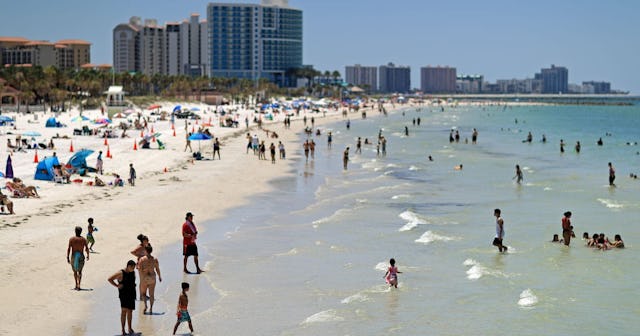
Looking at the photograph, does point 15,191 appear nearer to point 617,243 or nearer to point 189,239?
point 189,239

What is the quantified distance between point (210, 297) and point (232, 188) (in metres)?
17.2

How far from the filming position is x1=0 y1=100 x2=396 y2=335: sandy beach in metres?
15.0

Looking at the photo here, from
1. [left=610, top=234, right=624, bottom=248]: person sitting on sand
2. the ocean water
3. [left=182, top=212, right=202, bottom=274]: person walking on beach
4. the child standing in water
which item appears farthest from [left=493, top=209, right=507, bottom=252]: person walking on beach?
[left=182, top=212, right=202, bottom=274]: person walking on beach

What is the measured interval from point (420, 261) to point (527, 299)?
3859 mm

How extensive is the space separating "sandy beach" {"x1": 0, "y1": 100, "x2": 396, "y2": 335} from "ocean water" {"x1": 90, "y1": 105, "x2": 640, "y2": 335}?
1.65 metres

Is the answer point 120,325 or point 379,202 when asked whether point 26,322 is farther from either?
point 379,202

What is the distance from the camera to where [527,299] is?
1638cm

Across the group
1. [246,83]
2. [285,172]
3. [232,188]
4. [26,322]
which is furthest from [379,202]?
[246,83]

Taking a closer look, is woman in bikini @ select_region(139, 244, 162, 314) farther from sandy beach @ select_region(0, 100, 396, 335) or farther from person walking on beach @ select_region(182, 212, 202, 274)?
person walking on beach @ select_region(182, 212, 202, 274)

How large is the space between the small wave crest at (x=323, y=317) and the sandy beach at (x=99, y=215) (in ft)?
10.9

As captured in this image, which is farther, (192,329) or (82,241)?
(82,241)

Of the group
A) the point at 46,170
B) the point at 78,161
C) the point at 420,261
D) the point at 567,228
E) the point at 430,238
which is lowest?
the point at 420,261

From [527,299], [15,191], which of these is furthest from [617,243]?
[15,191]

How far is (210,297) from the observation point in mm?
16297
